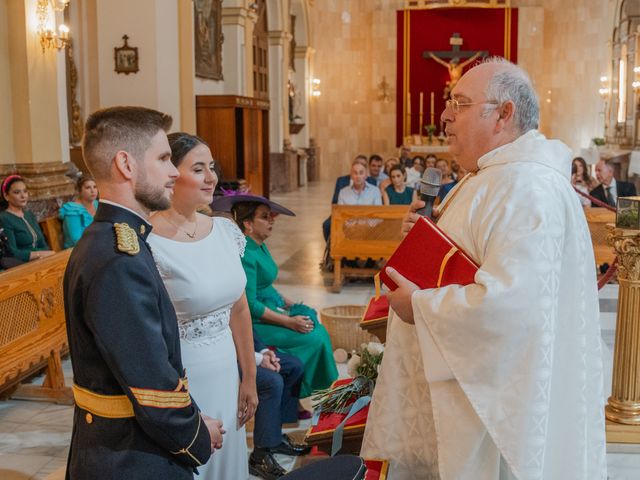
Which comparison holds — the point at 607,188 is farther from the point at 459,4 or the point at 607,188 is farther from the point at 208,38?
the point at 459,4

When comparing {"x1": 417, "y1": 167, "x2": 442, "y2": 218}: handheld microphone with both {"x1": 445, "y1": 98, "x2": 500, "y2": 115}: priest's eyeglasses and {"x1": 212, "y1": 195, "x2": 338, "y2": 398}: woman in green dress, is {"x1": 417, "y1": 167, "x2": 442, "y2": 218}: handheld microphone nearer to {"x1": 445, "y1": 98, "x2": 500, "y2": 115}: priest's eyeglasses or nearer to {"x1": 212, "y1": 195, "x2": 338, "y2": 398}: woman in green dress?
{"x1": 445, "y1": 98, "x2": 500, "y2": 115}: priest's eyeglasses

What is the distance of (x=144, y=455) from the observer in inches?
80.7

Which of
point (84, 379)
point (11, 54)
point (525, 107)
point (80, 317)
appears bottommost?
point (84, 379)

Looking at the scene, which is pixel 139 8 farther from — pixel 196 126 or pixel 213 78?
pixel 213 78

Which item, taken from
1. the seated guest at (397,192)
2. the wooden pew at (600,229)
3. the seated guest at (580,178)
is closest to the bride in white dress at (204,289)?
the wooden pew at (600,229)

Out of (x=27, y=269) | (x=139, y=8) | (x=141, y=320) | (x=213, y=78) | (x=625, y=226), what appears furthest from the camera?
(x=213, y=78)

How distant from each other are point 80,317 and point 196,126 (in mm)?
10782

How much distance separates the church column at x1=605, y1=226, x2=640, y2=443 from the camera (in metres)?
4.14

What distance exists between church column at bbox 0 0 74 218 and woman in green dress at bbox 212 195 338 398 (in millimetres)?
3663

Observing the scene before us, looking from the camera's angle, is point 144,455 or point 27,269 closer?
point 144,455

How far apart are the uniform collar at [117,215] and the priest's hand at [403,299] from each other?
0.82 m

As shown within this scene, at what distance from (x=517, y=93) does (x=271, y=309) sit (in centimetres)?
233

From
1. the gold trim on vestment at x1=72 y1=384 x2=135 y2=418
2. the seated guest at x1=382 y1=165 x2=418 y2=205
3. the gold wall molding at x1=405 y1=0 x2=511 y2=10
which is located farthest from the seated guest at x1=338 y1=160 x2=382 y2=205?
the gold wall molding at x1=405 y1=0 x2=511 y2=10

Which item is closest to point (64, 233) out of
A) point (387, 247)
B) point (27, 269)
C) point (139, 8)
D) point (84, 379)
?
point (27, 269)
